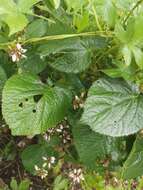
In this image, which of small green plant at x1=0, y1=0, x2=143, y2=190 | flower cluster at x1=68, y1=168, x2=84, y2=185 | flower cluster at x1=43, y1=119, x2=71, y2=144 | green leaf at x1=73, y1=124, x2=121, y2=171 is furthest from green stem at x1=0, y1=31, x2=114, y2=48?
flower cluster at x1=68, y1=168, x2=84, y2=185

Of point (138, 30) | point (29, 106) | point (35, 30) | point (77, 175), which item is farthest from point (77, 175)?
point (138, 30)

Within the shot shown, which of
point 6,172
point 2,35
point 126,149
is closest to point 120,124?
point 126,149

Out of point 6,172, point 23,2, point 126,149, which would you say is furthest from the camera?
point 6,172

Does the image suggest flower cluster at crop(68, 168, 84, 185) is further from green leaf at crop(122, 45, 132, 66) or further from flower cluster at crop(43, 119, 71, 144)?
green leaf at crop(122, 45, 132, 66)

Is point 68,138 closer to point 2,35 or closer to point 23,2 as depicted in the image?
point 2,35

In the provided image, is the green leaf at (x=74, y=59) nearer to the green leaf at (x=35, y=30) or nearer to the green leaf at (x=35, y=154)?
the green leaf at (x=35, y=30)

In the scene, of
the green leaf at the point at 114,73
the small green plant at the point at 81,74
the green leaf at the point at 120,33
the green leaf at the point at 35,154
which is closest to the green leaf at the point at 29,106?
the small green plant at the point at 81,74

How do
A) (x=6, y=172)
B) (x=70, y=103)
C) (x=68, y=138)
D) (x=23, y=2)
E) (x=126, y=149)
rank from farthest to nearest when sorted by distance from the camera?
(x=6, y=172)
(x=68, y=138)
(x=126, y=149)
(x=70, y=103)
(x=23, y=2)
